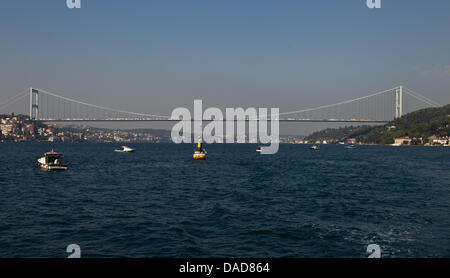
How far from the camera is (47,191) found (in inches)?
768

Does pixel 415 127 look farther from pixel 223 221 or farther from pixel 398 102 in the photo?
pixel 223 221

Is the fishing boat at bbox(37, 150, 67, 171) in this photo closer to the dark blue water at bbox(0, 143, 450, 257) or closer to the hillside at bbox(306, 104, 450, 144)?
the dark blue water at bbox(0, 143, 450, 257)

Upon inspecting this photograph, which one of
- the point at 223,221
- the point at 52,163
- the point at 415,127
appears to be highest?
the point at 415,127

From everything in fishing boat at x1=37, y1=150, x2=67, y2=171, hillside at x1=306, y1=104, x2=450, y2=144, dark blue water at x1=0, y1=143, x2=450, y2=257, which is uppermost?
hillside at x1=306, y1=104, x2=450, y2=144

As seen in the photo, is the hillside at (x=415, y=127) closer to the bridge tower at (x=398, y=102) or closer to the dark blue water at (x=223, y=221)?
the bridge tower at (x=398, y=102)

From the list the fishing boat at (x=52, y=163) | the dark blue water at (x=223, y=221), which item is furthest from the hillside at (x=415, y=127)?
the fishing boat at (x=52, y=163)

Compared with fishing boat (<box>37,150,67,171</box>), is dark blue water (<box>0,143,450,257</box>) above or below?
below

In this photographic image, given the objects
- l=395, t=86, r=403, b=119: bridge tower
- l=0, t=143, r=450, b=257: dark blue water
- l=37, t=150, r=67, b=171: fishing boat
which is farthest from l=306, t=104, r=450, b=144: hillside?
l=37, t=150, r=67, b=171: fishing boat

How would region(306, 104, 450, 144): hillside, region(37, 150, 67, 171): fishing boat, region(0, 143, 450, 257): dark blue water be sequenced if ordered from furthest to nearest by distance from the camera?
region(306, 104, 450, 144): hillside
region(37, 150, 67, 171): fishing boat
region(0, 143, 450, 257): dark blue water

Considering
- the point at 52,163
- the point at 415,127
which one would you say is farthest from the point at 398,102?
the point at 52,163
